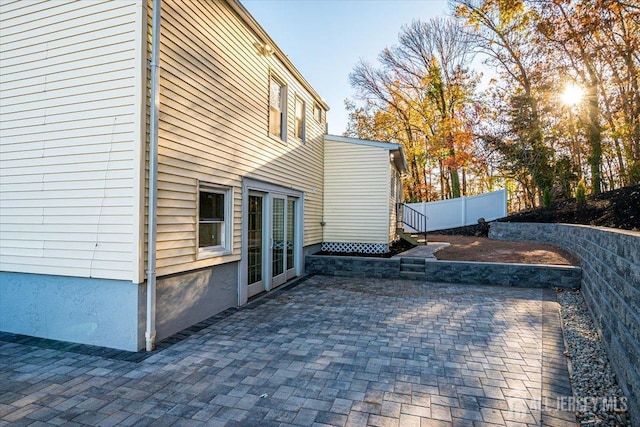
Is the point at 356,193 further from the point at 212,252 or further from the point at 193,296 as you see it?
the point at 193,296

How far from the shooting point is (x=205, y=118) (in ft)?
16.3

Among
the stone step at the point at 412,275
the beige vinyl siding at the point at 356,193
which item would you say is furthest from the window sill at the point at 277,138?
the stone step at the point at 412,275

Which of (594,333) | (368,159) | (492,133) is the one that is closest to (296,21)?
(368,159)

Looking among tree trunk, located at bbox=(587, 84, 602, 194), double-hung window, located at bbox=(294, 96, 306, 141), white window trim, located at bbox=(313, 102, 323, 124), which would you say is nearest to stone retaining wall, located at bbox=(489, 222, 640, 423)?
double-hung window, located at bbox=(294, 96, 306, 141)

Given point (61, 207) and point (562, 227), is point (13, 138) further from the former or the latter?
point (562, 227)

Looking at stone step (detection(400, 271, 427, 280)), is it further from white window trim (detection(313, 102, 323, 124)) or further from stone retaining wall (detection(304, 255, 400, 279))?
white window trim (detection(313, 102, 323, 124))

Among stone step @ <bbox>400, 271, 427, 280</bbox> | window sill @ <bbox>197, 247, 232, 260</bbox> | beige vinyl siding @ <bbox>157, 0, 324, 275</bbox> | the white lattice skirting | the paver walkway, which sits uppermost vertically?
beige vinyl siding @ <bbox>157, 0, 324, 275</bbox>

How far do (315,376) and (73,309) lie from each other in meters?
3.21

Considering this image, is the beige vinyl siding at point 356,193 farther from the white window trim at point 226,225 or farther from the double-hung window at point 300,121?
the white window trim at point 226,225

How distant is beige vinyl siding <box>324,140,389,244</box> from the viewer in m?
10.00

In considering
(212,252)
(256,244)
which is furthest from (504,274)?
(212,252)

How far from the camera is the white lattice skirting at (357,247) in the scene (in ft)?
33.2

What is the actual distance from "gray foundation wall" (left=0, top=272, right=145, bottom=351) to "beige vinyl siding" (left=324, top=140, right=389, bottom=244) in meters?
7.11

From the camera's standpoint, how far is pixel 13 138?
4.51 meters
